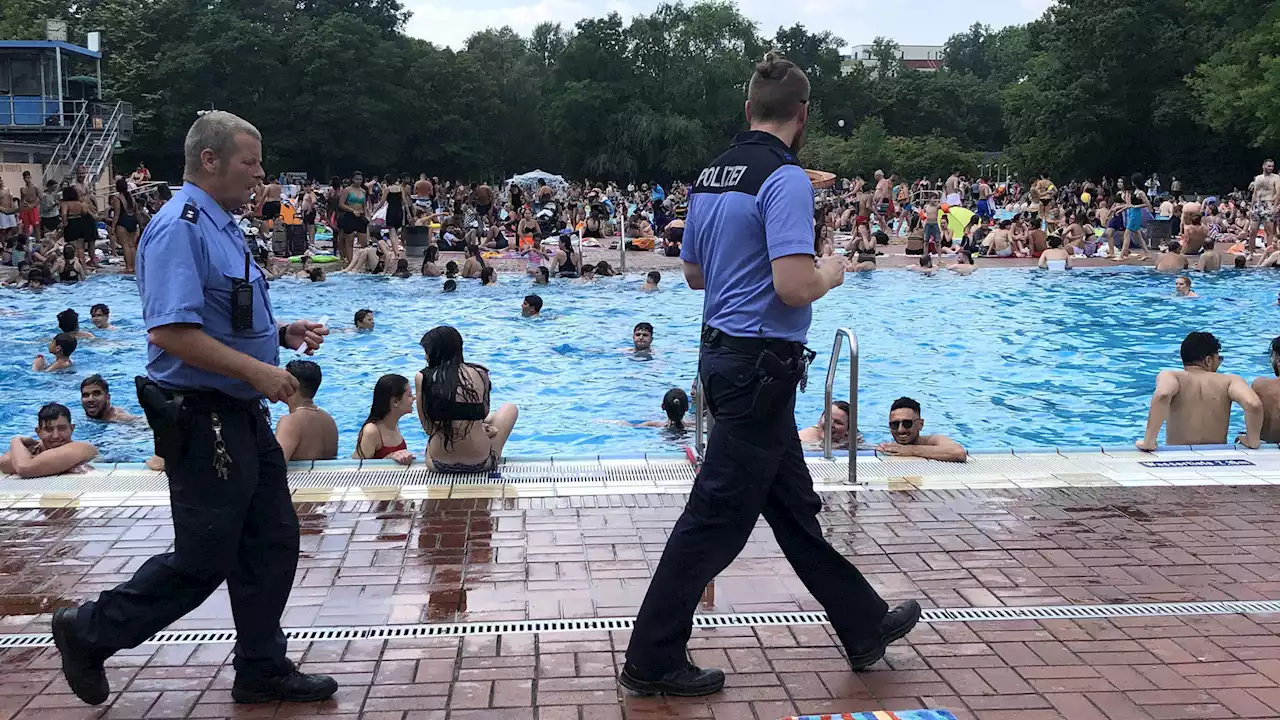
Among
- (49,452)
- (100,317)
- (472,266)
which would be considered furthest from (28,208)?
(49,452)

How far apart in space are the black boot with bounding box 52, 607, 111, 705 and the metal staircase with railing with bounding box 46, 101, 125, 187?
3418 cm

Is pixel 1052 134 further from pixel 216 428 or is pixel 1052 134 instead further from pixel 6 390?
pixel 216 428

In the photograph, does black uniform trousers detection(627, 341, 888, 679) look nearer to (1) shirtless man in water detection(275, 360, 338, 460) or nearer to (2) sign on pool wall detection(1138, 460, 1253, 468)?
(2) sign on pool wall detection(1138, 460, 1253, 468)

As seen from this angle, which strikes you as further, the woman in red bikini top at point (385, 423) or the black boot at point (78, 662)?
the woman in red bikini top at point (385, 423)

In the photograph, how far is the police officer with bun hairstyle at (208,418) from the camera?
289cm

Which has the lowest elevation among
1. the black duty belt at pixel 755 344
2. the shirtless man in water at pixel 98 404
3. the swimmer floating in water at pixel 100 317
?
the shirtless man in water at pixel 98 404

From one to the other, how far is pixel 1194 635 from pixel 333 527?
3.43m

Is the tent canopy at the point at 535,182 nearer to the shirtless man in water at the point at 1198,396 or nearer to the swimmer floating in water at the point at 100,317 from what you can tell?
the swimmer floating in water at the point at 100,317

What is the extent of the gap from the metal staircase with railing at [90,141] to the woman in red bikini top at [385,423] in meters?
30.7

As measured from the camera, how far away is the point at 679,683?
3289 millimetres

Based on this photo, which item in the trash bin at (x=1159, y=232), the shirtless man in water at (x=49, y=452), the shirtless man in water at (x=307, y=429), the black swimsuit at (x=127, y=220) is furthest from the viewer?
the trash bin at (x=1159, y=232)

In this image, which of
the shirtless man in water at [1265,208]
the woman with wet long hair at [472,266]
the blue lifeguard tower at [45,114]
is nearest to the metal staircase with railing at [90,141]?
the blue lifeguard tower at [45,114]

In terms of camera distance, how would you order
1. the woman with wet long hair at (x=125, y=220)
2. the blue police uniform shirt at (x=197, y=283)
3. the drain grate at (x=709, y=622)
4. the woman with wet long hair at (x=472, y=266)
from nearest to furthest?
the blue police uniform shirt at (x=197, y=283) → the drain grate at (x=709, y=622) → the woman with wet long hair at (x=125, y=220) → the woman with wet long hair at (x=472, y=266)

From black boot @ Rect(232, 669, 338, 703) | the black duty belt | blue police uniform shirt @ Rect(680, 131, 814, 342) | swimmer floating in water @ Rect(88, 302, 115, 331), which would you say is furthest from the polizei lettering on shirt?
swimmer floating in water @ Rect(88, 302, 115, 331)
